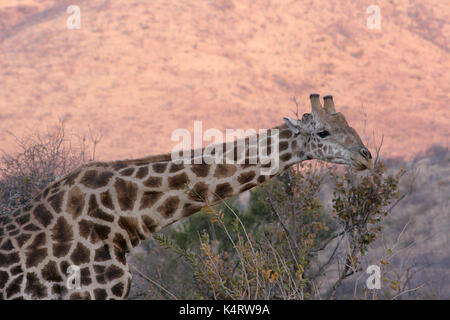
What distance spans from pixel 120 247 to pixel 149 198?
0.59m

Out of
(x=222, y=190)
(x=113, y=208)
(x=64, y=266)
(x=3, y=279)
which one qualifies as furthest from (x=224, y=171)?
(x=3, y=279)

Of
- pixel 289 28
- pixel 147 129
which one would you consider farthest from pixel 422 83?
pixel 147 129

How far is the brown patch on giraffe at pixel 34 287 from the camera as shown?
575 cm

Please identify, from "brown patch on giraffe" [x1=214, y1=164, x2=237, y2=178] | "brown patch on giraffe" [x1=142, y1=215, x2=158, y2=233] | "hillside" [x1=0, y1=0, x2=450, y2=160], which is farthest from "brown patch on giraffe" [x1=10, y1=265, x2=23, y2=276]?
"hillside" [x1=0, y1=0, x2=450, y2=160]

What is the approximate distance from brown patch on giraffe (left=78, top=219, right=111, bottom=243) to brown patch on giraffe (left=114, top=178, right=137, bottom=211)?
0.96ft

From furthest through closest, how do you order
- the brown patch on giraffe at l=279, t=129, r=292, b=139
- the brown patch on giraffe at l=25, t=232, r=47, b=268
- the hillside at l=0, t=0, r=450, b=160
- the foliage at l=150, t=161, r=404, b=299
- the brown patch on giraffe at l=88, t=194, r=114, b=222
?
the hillside at l=0, t=0, r=450, b=160 → the foliage at l=150, t=161, r=404, b=299 → the brown patch on giraffe at l=279, t=129, r=292, b=139 → the brown patch on giraffe at l=88, t=194, r=114, b=222 → the brown patch on giraffe at l=25, t=232, r=47, b=268

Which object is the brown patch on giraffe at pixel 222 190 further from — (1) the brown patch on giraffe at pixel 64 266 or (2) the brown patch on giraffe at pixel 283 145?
(1) the brown patch on giraffe at pixel 64 266

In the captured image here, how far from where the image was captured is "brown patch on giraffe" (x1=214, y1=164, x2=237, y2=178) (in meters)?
6.33

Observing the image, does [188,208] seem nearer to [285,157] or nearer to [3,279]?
[285,157]

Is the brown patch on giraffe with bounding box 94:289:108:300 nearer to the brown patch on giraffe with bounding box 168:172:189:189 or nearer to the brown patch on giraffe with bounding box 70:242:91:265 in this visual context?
the brown patch on giraffe with bounding box 70:242:91:265

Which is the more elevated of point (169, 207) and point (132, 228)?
point (169, 207)

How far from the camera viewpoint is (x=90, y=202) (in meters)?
6.11

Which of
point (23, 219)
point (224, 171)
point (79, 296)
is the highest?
point (224, 171)

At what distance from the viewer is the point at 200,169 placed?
6320 millimetres
